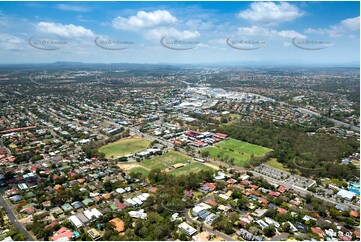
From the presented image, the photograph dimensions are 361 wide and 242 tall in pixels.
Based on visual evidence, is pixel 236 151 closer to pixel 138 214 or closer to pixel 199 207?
pixel 199 207

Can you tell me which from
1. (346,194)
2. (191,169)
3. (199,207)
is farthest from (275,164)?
(199,207)

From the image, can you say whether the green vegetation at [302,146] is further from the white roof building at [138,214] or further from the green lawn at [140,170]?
the white roof building at [138,214]

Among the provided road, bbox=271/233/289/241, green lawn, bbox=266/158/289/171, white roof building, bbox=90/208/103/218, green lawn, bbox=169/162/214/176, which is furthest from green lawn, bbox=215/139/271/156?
white roof building, bbox=90/208/103/218

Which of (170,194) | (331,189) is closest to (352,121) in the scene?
(331,189)

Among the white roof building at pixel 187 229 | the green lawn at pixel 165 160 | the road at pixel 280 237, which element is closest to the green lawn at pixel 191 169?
the green lawn at pixel 165 160

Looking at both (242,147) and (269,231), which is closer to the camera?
(269,231)
